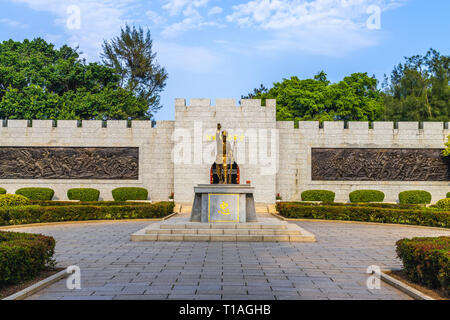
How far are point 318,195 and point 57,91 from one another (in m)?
26.5

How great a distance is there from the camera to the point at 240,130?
2506 centimetres

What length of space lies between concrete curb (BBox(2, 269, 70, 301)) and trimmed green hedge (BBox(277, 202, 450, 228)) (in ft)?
42.9

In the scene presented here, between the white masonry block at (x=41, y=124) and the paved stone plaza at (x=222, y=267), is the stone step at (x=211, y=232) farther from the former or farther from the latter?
the white masonry block at (x=41, y=124)

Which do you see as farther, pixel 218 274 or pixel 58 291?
pixel 218 274

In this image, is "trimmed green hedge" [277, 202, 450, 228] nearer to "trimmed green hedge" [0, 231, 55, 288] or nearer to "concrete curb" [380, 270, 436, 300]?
"concrete curb" [380, 270, 436, 300]

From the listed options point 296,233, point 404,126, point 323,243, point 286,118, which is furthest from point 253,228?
point 286,118

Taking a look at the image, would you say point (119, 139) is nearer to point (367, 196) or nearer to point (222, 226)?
point (222, 226)

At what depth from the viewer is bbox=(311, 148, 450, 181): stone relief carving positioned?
25297 mm

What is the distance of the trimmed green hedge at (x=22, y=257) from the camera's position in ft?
20.4

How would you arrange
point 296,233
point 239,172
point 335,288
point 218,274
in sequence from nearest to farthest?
1. point 335,288
2. point 218,274
3. point 296,233
4. point 239,172

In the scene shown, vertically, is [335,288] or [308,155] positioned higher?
[308,155]

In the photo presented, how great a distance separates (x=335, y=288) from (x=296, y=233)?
600cm

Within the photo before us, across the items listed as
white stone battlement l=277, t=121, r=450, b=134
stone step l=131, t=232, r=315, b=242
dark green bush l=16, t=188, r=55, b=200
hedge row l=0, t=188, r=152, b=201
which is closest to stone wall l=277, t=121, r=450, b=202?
white stone battlement l=277, t=121, r=450, b=134
